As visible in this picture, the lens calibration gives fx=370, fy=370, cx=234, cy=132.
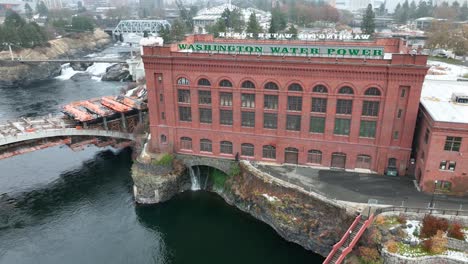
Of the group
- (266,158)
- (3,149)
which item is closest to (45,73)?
A: (3,149)

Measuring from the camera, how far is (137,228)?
53438mm

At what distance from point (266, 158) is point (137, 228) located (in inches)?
857

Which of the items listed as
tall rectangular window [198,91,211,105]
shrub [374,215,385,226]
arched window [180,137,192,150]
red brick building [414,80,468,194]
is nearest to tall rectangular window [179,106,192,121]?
tall rectangular window [198,91,211,105]

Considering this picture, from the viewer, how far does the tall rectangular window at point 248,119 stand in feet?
184

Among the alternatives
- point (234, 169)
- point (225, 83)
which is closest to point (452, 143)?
point (234, 169)

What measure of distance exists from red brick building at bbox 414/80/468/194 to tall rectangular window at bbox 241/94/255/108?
23.1 m

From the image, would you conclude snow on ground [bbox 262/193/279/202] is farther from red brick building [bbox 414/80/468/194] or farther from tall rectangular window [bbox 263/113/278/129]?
red brick building [bbox 414/80/468/194]

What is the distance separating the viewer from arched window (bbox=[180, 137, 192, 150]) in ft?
199

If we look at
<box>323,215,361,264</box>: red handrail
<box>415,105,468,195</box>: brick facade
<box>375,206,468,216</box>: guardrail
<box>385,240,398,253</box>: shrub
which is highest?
<box>415,105,468,195</box>: brick facade

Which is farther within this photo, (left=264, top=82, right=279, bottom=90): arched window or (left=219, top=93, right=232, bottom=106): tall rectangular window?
(left=219, top=93, right=232, bottom=106): tall rectangular window

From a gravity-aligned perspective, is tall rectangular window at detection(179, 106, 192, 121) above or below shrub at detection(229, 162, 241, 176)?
above

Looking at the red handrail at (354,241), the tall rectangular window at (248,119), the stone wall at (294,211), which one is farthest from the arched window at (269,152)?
the red handrail at (354,241)

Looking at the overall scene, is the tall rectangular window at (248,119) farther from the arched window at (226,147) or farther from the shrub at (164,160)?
the shrub at (164,160)

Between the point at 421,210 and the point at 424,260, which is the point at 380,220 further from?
the point at 424,260
